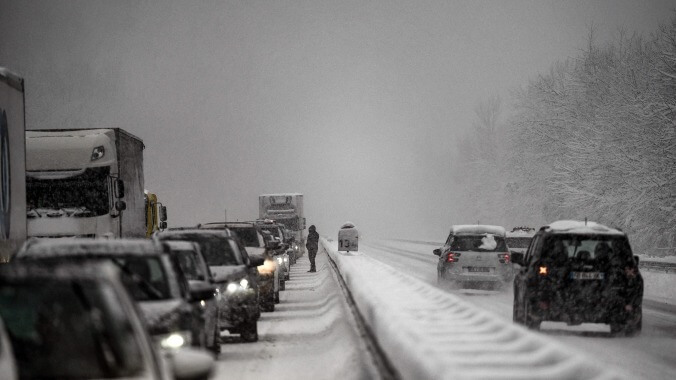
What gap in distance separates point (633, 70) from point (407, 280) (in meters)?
31.3

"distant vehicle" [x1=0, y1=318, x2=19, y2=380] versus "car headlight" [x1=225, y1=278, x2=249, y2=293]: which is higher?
"distant vehicle" [x1=0, y1=318, x2=19, y2=380]

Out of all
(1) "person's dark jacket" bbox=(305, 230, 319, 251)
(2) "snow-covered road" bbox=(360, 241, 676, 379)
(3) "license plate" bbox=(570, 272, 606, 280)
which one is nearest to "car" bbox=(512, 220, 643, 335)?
(3) "license plate" bbox=(570, 272, 606, 280)

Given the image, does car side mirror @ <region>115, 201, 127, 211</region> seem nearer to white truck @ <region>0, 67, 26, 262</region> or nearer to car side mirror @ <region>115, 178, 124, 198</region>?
car side mirror @ <region>115, 178, 124, 198</region>

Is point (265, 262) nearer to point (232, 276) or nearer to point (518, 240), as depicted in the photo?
point (232, 276)

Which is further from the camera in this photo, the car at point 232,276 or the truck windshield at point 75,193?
the truck windshield at point 75,193

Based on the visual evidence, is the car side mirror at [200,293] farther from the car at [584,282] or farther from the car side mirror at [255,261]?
the car at [584,282]

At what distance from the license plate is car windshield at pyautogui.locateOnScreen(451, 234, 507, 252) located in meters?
9.64

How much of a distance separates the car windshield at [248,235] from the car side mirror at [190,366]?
1564 centimetres

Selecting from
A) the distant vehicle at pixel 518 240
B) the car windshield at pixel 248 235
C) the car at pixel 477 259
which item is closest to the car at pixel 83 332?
the car windshield at pixel 248 235

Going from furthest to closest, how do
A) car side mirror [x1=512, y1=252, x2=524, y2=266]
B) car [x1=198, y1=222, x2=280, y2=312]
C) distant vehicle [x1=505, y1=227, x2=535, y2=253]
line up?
distant vehicle [x1=505, y1=227, x2=535, y2=253], car [x1=198, y1=222, x2=280, y2=312], car side mirror [x1=512, y1=252, x2=524, y2=266]

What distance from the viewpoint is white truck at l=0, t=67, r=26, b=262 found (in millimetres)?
14633

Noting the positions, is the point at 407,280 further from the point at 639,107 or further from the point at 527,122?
the point at 527,122

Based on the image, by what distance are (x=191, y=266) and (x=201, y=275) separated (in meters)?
0.66

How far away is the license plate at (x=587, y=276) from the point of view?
1470 cm
